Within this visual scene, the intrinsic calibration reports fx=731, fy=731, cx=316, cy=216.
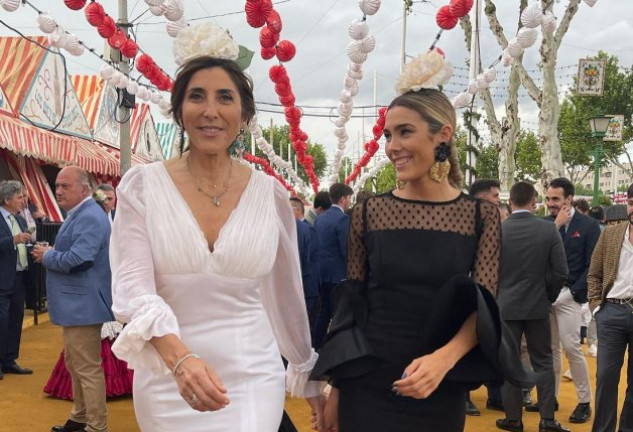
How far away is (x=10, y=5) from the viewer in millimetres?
7578

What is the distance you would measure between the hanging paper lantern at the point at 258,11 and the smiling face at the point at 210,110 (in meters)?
4.37

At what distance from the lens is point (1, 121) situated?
11.9 metres

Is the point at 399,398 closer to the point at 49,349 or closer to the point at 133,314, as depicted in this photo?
the point at 133,314

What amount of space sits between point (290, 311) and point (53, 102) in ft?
44.1

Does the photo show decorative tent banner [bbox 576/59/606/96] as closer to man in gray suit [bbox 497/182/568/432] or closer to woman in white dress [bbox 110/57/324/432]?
man in gray suit [bbox 497/182/568/432]

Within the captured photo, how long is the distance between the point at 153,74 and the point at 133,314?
769cm

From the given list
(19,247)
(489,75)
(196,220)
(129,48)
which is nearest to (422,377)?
(196,220)

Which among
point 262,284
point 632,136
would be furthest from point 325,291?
point 632,136

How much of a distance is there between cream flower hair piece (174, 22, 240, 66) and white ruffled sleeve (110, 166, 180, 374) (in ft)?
1.48

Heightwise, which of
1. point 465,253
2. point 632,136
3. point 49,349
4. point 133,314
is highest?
point 632,136

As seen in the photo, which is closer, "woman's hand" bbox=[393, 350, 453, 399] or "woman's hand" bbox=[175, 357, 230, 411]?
"woman's hand" bbox=[175, 357, 230, 411]

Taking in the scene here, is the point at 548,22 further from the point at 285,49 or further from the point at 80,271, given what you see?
the point at 80,271

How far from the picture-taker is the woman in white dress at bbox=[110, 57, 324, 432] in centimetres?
244

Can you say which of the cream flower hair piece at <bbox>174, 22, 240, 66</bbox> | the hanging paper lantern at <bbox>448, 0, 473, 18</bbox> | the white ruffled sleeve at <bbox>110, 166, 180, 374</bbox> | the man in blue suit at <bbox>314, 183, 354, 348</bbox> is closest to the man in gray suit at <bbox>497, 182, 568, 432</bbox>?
the hanging paper lantern at <bbox>448, 0, 473, 18</bbox>
